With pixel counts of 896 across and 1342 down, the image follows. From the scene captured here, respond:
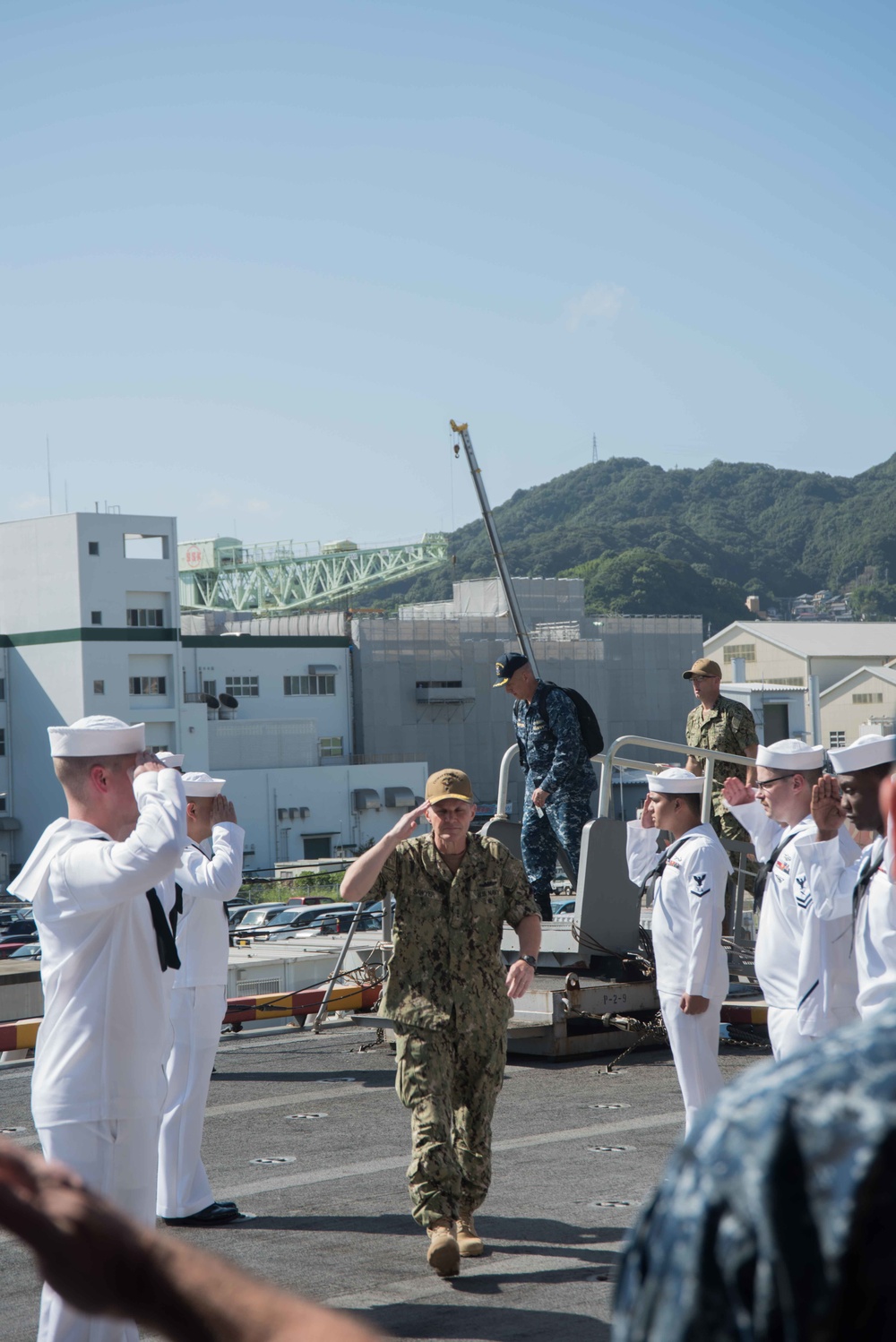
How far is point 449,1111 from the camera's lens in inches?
246

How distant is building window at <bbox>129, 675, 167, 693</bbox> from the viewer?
72.6 meters

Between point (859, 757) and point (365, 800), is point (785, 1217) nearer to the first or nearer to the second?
point (859, 757)

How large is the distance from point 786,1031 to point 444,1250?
166 cm

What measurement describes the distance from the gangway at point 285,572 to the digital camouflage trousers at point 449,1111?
11151cm

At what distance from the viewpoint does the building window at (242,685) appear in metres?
76.6

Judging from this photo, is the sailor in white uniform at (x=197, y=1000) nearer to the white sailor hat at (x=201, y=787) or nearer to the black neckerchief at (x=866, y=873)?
the white sailor hat at (x=201, y=787)

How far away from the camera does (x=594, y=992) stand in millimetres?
11078

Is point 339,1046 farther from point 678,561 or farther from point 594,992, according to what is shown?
point 678,561

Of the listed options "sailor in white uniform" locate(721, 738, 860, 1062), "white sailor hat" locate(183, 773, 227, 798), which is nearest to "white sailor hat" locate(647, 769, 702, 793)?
"sailor in white uniform" locate(721, 738, 860, 1062)

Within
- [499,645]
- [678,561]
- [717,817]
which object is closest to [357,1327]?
[717,817]

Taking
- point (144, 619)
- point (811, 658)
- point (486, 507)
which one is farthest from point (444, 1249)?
point (811, 658)

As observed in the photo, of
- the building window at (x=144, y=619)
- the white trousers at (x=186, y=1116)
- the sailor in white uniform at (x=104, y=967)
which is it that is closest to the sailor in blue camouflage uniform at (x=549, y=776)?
the white trousers at (x=186, y=1116)

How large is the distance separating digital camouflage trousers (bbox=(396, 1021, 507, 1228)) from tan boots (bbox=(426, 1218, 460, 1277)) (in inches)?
1.7

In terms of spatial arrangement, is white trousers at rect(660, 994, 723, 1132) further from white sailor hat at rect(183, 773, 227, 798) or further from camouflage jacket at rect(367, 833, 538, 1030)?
white sailor hat at rect(183, 773, 227, 798)
